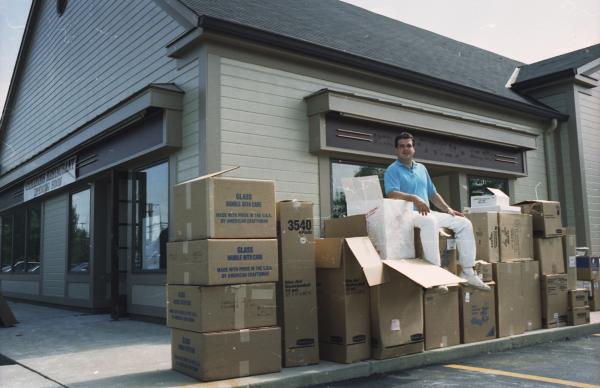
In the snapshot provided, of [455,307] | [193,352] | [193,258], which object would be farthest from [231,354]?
[455,307]

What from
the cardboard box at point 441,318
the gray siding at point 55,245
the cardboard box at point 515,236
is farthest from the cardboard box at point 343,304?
the gray siding at point 55,245

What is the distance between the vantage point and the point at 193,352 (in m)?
4.52

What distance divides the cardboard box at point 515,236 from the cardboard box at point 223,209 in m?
3.47

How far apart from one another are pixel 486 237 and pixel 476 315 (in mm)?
1002

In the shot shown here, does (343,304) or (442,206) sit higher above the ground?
(442,206)

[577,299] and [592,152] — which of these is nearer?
[577,299]

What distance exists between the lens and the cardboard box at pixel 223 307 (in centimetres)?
445

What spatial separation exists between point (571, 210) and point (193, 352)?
11.5 meters

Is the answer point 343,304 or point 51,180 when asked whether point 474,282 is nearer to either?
point 343,304

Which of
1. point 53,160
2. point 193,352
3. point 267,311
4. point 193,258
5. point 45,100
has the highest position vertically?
point 45,100

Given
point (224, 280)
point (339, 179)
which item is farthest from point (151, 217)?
point (224, 280)

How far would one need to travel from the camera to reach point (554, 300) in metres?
7.30

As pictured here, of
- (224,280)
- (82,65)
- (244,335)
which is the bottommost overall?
(244,335)

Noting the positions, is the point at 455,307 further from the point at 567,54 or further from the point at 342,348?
the point at 567,54
